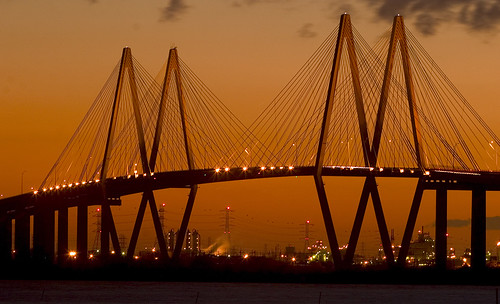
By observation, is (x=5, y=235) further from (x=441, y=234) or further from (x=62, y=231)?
(x=441, y=234)

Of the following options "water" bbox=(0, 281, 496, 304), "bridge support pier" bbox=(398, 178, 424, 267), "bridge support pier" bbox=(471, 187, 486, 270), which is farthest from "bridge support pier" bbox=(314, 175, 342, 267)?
"bridge support pier" bbox=(471, 187, 486, 270)

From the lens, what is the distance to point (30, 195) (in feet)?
442

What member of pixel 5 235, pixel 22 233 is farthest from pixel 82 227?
pixel 5 235

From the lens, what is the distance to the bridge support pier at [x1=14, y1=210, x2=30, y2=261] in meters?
140

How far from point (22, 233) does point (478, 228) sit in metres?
52.2

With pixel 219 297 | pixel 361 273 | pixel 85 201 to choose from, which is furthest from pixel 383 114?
pixel 85 201

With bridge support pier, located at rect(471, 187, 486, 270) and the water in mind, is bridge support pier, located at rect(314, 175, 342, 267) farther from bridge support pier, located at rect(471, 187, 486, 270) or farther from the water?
bridge support pier, located at rect(471, 187, 486, 270)

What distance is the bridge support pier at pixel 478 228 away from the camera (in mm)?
113312

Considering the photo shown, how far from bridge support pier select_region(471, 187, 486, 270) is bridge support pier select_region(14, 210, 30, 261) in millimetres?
47594

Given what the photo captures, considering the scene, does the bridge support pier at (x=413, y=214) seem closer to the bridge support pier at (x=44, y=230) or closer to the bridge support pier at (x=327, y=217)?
the bridge support pier at (x=327, y=217)

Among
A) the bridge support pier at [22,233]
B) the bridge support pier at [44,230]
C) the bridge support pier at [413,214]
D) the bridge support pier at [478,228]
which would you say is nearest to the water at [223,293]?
the bridge support pier at [413,214]

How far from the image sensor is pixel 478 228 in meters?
117

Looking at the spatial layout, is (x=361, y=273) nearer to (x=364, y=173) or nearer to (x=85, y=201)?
(x=364, y=173)

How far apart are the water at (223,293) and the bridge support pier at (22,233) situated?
4064 cm
